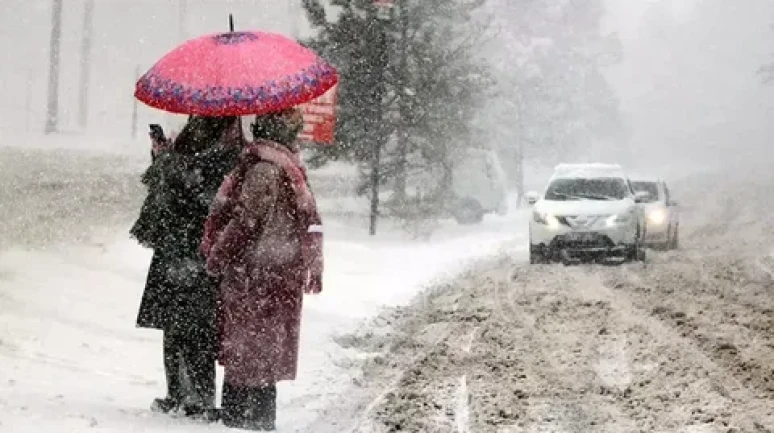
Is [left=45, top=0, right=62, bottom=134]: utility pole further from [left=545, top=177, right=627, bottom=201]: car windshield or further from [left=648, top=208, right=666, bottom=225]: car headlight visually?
[left=545, top=177, right=627, bottom=201]: car windshield

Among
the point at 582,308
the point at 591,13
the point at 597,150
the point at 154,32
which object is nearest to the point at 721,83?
the point at 597,150

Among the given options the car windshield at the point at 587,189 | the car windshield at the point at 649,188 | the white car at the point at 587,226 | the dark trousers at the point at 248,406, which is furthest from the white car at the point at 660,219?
the dark trousers at the point at 248,406

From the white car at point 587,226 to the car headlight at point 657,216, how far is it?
211cm

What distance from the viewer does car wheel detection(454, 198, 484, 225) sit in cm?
3053

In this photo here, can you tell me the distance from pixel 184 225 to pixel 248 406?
1.11 m

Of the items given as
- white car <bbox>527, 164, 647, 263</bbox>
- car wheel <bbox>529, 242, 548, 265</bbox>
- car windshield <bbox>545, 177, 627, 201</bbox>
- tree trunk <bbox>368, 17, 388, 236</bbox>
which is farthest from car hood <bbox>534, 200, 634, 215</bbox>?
tree trunk <bbox>368, 17, 388, 236</bbox>

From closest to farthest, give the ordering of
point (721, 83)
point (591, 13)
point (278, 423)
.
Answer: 1. point (278, 423)
2. point (591, 13)
3. point (721, 83)

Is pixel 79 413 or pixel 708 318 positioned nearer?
pixel 79 413

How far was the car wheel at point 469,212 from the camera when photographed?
3053 centimetres

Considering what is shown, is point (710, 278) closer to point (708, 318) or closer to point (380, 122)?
point (708, 318)

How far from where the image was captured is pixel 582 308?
12578mm

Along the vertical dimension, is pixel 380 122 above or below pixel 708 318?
above

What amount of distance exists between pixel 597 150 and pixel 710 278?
64.7 meters

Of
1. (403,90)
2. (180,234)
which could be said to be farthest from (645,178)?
(180,234)
